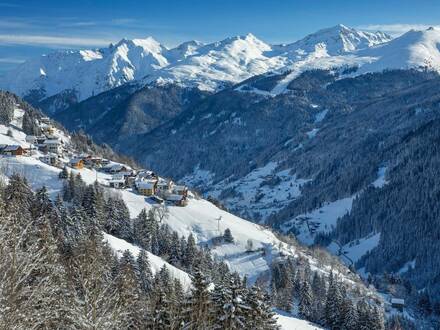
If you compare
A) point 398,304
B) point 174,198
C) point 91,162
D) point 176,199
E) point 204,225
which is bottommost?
point 398,304

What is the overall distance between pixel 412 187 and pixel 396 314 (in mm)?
99000

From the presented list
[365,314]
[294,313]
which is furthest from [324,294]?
[365,314]

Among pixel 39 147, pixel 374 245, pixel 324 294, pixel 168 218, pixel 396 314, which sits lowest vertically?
pixel 374 245

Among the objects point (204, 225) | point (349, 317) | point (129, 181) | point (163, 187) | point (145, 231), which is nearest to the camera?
point (349, 317)

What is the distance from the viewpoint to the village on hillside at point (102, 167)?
4218 inches

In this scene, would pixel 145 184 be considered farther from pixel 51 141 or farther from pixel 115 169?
pixel 51 141

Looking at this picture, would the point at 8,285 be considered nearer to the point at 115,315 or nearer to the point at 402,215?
the point at 115,315

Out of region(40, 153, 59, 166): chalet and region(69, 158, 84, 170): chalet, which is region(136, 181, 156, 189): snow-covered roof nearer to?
region(69, 158, 84, 170): chalet

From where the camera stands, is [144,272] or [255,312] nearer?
[255,312]

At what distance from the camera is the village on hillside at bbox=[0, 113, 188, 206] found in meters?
107

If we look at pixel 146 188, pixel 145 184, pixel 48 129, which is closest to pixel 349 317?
pixel 146 188

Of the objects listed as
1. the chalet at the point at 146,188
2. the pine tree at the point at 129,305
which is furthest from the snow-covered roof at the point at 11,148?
the pine tree at the point at 129,305

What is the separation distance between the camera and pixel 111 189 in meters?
102

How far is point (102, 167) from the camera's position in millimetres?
121125
